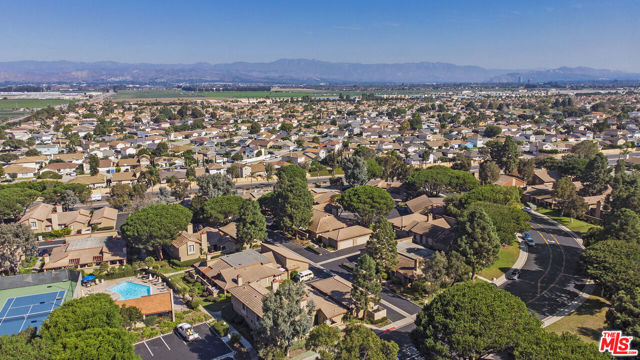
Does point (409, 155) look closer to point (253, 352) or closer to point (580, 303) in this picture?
point (580, 303)

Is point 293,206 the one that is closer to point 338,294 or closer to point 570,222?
point 338,294

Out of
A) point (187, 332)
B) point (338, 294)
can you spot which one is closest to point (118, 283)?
point (187, 332)

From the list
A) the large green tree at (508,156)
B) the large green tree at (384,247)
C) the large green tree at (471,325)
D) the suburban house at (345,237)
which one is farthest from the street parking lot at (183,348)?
the large green tree at (508,156)

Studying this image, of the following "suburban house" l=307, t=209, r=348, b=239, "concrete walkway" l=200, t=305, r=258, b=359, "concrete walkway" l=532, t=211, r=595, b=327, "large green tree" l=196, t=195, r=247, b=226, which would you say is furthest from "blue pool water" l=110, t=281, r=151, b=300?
"concrete walkway" l=532, t=211, r=595, b=327

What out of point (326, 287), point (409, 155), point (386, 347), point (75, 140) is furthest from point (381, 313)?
point (75, 140)

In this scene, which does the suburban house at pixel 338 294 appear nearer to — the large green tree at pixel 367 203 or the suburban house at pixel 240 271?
the suburban house at pixel 240 271
